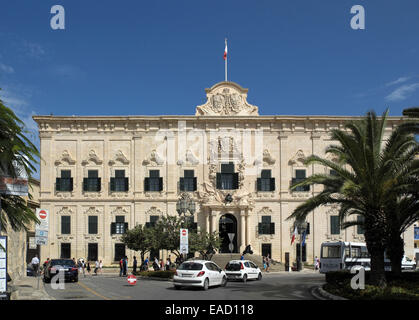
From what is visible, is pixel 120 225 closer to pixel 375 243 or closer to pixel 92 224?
pixel 92 224

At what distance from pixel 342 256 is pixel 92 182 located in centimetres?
2414

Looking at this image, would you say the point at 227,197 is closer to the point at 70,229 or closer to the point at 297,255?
the point at 297,255

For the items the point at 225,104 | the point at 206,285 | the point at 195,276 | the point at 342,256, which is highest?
the point at 225,104

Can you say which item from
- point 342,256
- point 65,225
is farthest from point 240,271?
point 65,225

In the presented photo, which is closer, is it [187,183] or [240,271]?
[240,271]

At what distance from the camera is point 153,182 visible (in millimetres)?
47406

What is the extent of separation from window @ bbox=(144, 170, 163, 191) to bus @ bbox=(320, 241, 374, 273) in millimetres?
17528

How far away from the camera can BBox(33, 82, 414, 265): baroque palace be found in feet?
153

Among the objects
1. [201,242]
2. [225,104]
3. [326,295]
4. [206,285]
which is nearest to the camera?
[326,295]

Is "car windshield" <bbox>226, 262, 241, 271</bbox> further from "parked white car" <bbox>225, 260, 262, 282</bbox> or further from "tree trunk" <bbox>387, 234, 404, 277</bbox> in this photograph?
"tree trunk" <bbox>387, 234, 404, 277</bbox>

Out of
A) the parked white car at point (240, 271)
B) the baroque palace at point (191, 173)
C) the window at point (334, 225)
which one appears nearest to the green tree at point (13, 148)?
the parked white car at point (240, 271)

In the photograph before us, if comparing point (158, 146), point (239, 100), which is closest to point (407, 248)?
point (239, 100)

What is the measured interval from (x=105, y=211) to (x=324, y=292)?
99.6 ft
